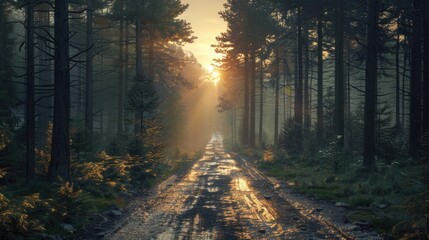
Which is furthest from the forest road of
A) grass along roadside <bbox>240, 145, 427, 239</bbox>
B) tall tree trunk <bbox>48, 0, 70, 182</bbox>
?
tall tree trunk <bbox>48, 0, 70, 182</bbox>

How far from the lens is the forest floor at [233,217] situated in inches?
289

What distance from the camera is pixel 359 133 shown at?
2514 centimetres

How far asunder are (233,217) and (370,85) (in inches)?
411

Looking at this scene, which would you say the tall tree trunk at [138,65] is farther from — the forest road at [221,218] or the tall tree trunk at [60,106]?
the tall tree trunk at [60,106]

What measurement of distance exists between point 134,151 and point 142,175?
146 centimetres

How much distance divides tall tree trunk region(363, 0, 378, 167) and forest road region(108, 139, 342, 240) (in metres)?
5.22

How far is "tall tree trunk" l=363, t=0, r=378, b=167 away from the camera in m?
15.6

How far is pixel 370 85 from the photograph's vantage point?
15.9 m

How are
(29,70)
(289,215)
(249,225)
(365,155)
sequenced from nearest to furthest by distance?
(249,225)
(289,215)
(29,70)
(365,155)

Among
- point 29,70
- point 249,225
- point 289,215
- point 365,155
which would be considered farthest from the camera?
point 365,155

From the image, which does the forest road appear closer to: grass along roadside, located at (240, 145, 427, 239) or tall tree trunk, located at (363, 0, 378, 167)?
grass along roadside, located at (240, 145, 427, 239)

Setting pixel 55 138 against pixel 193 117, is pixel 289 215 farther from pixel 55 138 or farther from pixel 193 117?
pixel 193 117

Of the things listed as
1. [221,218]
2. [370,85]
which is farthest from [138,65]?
[221,218]

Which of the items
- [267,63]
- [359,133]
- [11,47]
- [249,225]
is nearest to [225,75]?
[267,63]
